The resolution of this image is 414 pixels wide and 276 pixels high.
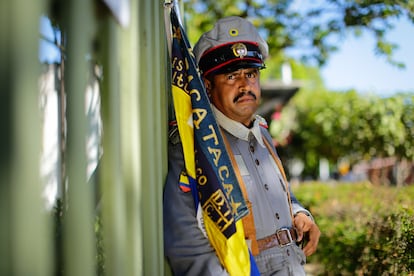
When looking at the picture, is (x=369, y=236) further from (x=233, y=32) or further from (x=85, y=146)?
(x=85, y=146)

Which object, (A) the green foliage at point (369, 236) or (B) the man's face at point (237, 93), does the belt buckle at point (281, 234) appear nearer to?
(B) the man's face at point (237, 93)

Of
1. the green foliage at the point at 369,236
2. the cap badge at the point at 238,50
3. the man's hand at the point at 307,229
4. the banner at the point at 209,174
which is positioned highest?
the cap badge at the point at 238,50

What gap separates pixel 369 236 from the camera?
4.39m

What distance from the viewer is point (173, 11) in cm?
272

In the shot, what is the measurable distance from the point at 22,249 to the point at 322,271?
5.40m

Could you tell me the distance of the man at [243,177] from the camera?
7.57 feet

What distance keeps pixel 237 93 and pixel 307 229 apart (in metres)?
0.77

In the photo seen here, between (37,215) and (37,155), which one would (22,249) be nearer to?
(37,215)

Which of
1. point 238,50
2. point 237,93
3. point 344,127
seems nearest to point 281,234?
point 237,93

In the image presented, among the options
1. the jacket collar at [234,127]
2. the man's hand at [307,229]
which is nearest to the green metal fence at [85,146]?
the jacket collar at [234,127]

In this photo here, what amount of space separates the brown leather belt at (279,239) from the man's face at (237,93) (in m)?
0.59

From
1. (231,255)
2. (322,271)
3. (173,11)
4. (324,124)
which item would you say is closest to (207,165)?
(231,255)

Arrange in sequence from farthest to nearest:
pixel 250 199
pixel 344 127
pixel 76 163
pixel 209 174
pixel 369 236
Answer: pixel 344 127 → pixel 369 236 → pixel 250 199 → pixel 209 174 → pixel 76 163

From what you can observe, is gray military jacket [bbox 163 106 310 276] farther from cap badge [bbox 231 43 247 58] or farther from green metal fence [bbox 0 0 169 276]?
cap badge [bbox 231 43 247 58]
